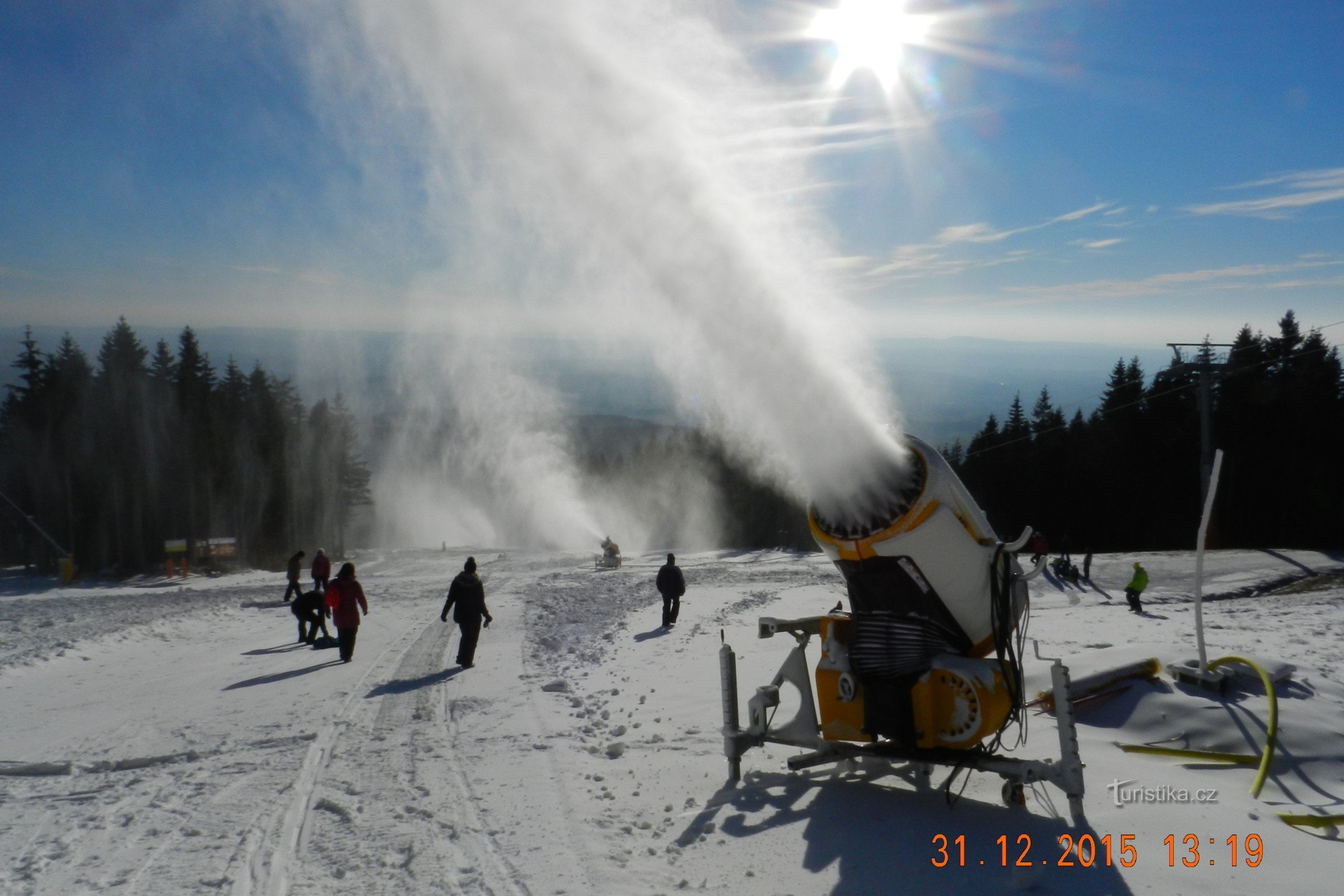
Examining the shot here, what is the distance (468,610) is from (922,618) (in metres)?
7.86

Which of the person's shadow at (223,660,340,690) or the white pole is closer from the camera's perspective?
the white pole

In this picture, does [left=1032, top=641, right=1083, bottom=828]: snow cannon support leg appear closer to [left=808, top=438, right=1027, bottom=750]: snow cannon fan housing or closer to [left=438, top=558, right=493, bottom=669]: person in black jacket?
[left=808, top=438, right=1027, bottom=750]: snow cannon fan housing

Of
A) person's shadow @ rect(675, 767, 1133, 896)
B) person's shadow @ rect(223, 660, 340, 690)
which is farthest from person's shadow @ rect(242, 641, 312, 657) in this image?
person's shadow @ rect(675, 767, 1133, 896)

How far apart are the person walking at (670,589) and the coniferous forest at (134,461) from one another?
1384 inches

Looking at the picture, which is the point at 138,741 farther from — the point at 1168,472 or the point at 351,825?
the point at 1168,472

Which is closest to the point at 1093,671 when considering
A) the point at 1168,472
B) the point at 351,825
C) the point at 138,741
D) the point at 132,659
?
the point at 351,825

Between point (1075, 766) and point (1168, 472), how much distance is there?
163 feet

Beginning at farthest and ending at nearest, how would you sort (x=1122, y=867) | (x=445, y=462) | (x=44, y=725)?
(x=445, y=462) → (x=44, y=725) → (x=1122, y=867)

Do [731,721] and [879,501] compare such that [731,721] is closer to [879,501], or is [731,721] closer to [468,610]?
[879,501]

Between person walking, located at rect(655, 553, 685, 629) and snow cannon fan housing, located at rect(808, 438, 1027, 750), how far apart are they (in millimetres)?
9645

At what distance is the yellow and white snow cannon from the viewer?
5.25m

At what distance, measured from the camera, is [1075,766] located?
496 cm

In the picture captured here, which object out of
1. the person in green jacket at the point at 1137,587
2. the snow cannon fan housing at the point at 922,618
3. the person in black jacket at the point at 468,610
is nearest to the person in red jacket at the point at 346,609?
the person in black jacket at the point at 468,610

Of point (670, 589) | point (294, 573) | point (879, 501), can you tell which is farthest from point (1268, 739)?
point (294, 573)
